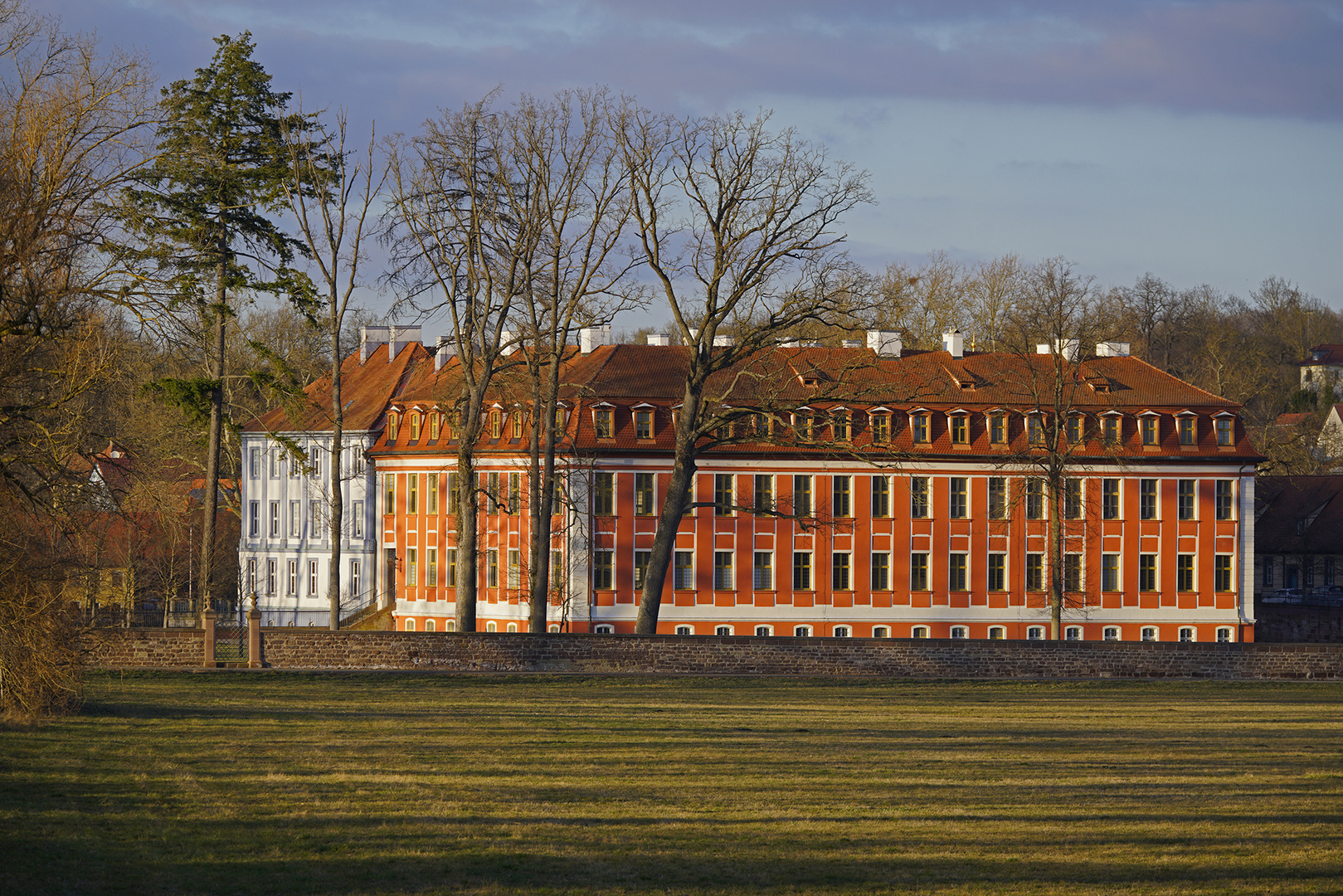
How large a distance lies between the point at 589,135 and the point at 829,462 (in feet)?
60.4

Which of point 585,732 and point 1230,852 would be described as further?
point 585,732

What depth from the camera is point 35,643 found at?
17.6 meters

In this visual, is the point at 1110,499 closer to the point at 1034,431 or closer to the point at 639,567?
the point at 1034,431

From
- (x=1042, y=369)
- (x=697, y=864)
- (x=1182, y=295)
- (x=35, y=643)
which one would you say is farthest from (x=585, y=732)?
(x=1182, y=295)

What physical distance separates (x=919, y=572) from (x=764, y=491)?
645cm

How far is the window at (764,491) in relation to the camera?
51.8 metres

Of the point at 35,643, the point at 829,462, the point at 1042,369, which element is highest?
the point at 1042,369

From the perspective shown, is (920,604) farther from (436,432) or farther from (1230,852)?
(1230,852)

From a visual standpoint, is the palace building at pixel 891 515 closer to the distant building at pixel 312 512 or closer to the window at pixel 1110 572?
the window at pixel 1110 572

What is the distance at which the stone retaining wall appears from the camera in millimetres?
30344

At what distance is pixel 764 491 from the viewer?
52.0m

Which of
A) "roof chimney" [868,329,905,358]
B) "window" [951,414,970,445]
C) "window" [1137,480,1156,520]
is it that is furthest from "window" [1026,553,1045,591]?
"roof chimney" [868,329,905,358]

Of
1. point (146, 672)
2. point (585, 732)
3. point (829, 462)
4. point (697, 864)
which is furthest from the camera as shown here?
point (829, 462)

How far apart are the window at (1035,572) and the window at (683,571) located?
12369mm
